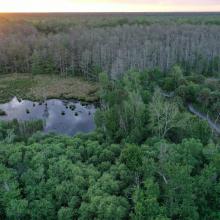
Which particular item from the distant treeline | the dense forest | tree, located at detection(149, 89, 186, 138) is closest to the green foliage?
the distant treeline

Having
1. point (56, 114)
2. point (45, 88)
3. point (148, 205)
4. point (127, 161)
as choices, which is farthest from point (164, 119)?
point (45, 88)

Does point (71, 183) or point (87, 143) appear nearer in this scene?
point (71, 183)

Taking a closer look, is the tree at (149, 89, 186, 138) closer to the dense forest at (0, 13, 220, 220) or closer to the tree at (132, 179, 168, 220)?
the dense forest at (0, 13, 220, 220)

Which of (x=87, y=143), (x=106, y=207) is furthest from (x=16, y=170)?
(x=106, y=207)

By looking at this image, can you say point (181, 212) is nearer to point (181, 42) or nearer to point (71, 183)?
point (71, 183)

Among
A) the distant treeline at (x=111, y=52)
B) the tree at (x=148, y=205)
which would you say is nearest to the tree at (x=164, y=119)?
the tree at (x=148, y=205)
